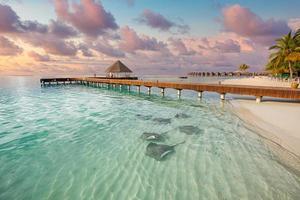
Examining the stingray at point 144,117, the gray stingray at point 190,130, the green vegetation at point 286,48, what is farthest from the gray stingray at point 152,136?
the green vegetation at point 286,48

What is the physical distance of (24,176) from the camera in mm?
6066

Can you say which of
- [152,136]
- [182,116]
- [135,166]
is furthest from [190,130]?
[135,166]

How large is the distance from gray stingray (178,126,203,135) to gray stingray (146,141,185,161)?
2.17 m

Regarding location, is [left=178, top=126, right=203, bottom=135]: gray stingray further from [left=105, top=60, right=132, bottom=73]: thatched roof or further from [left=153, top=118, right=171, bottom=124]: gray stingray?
[left=105, top=60, right=132, bottom=73]: thatched roof

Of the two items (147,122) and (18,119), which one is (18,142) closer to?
(18,119)

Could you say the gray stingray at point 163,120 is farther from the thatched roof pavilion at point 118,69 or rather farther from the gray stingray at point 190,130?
the thatched roof pavilion at point 118,69

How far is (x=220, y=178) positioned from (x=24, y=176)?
251 inches

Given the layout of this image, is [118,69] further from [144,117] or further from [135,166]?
[135,166]

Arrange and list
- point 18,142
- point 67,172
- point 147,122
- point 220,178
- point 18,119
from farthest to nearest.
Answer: point 18,119, point 147,122, point 18,142, point 67,172, point 220,178

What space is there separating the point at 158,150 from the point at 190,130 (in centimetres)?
347

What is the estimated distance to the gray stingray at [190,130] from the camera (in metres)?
10.4

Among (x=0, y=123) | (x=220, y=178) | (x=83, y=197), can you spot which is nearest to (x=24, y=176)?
(x=83, y=197)

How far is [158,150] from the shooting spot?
7.99 m

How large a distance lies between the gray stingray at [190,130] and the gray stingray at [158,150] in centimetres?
217
